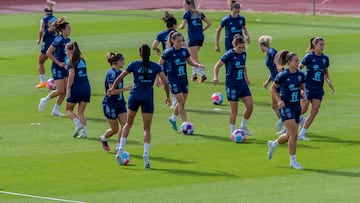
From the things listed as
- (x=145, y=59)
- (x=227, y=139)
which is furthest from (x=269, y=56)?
(x=145, y=59)

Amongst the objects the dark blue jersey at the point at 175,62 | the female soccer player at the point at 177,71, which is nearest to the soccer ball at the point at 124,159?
the female soccer player at the point at 177,71

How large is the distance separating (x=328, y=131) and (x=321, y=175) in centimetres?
489

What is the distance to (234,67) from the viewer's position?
24.9 meters

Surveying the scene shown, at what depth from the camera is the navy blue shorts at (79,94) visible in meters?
25.4

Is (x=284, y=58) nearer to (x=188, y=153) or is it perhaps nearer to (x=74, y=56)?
(x=188, y=153)

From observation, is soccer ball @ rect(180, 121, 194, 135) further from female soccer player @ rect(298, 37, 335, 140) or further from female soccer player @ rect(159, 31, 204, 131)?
female soccer player @ rect(298, 37, 335, 140)

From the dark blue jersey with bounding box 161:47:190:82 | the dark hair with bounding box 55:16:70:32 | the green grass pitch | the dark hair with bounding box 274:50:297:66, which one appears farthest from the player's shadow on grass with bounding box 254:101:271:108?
the dark hair with bounding box 274:50:297:66

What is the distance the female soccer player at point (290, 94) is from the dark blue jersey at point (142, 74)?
2303mm

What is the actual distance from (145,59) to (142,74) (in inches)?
12.7

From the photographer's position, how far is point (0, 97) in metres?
31.8

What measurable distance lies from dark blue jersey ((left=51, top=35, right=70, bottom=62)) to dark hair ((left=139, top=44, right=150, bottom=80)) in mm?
6494

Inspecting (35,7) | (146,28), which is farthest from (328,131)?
(35,7)

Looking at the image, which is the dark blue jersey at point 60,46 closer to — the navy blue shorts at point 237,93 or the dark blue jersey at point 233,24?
the navy blue shorts at point 237,93

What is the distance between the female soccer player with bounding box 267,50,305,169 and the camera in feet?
70.9
